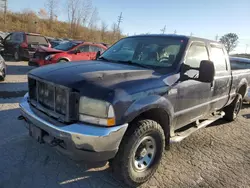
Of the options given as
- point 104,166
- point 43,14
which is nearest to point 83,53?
point 104,166

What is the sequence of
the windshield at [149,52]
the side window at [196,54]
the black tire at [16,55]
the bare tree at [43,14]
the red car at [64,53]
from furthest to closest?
the bare tree at [43,14]
the black tire at [16,55]
the red car at [64,53]
the side window at [196,54]
the windshield at [149,52]

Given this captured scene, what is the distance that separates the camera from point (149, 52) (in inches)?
136

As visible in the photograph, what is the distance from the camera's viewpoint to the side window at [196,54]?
3338mm

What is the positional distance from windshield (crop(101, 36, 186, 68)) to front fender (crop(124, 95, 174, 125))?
661 mm

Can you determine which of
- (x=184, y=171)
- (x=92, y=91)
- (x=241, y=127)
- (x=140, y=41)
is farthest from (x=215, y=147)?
(x=92, y=91)

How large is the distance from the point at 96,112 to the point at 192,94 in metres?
→ 1.76

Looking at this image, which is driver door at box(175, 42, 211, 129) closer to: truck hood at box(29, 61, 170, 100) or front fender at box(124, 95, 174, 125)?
front fender at box(124, 95, 174, 125)

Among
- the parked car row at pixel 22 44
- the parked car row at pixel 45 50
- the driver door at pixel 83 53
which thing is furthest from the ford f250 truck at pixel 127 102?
the parked car row at pixel 22 44

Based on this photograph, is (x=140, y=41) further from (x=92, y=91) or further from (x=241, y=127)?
(x=241, y=127)

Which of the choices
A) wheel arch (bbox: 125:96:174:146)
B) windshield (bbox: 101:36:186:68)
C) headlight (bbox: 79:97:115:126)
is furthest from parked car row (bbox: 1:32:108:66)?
headlight (bbox: 79:97:115:126)

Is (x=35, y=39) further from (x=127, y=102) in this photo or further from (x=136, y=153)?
(x=127, y=102)

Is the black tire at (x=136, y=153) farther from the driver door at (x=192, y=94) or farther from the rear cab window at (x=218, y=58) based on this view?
the rear cab window at (x=218, y=58)

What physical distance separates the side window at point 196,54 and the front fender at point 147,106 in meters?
0.90

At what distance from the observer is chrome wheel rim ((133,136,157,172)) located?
8.77 feet
